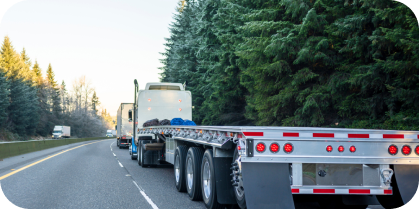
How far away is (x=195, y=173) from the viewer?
7406 mm

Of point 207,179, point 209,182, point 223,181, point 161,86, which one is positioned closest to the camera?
point 223,181

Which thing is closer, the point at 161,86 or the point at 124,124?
the point at 161,86

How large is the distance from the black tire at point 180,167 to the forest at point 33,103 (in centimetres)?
4905

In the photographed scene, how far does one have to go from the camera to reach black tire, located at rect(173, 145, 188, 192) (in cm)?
848

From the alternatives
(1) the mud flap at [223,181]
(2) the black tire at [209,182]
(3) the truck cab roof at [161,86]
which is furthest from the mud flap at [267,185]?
(3) the truck cab roof at [161,86]

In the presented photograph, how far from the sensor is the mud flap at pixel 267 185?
484 cm

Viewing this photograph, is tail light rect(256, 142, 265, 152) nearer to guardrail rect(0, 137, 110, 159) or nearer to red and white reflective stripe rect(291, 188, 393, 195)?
Result: red and white reflective stripe rect(291, 188, 393, 195)

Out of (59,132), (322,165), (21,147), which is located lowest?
(21,147)

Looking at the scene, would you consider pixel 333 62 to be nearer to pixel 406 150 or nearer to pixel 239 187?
pixel 406 150

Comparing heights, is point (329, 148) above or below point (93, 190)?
above

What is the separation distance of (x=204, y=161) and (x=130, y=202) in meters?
1.77

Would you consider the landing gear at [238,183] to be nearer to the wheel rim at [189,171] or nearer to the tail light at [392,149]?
the tail light at [392,149]

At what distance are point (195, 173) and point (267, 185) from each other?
275cm

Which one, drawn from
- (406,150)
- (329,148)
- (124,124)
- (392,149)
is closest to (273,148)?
(329,148)
